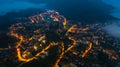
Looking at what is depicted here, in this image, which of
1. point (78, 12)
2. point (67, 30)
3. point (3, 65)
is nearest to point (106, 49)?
point (67, 30)

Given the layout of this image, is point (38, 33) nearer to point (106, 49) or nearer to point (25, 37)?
point (25, 37)

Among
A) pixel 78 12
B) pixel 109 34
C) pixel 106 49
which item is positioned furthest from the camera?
pixel 78 12

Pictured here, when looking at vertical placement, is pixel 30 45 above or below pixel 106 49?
above

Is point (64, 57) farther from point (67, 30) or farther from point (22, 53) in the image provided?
point (67, 30)

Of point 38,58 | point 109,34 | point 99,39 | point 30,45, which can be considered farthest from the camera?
point 109,34

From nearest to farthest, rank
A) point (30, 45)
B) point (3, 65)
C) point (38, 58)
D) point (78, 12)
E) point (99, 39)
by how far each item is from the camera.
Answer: point (3, 65) → point (38, 58) → point (30, 45) → point (99, 39) → point (78, 12)

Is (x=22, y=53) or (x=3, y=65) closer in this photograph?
(x=3, y=65)

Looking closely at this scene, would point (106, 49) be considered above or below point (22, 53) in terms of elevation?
below

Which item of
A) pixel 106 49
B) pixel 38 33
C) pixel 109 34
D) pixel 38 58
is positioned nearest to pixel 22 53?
pixel 38 58

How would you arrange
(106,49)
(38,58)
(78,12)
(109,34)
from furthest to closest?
(78,12)
(109,34)
(106,49)
(38,58)
